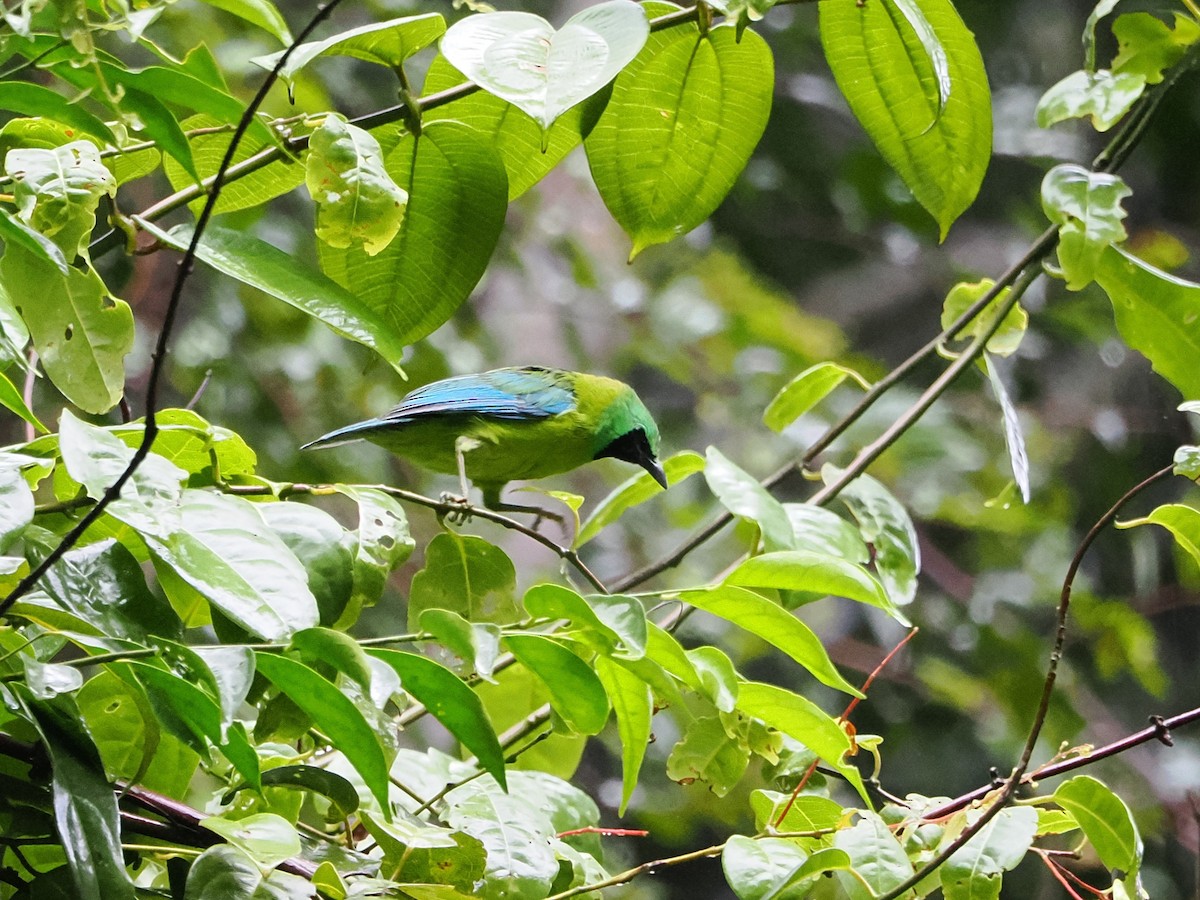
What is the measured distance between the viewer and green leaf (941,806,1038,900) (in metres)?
1.17

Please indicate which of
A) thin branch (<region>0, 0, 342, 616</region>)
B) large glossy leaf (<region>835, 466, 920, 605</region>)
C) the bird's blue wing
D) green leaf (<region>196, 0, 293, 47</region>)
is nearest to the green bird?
the bird's blue wing

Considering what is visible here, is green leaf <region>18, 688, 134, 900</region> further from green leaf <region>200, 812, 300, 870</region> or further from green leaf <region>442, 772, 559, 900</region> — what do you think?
green leaf <region>442, 772, 559, 900</region>

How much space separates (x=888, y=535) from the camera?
187cm

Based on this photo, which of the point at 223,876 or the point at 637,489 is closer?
the point at 223,876

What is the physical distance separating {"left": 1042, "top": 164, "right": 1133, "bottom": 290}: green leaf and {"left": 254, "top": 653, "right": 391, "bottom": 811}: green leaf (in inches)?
36.9

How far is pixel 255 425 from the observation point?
15.0ft

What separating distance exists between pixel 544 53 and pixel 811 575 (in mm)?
588

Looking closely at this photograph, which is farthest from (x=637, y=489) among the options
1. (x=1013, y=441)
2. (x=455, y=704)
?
(x=455, y=704)

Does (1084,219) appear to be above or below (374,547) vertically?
above

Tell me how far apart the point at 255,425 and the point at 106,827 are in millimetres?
3771

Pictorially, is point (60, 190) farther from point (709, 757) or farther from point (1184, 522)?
point (1184, 522)

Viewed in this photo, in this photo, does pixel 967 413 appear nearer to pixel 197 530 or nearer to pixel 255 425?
pixel 255 425

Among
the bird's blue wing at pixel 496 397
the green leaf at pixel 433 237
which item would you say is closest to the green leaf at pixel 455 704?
the green leaf at pixel 433 237

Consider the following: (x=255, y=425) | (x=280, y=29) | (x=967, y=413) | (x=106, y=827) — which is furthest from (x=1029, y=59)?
(x=106, y=827)
